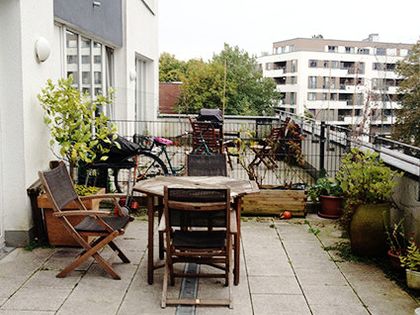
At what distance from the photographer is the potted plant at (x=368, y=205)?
4.65 m

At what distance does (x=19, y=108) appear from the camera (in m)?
4.68

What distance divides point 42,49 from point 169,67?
27.5 m

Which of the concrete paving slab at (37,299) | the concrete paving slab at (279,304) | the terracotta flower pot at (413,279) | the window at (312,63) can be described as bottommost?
the concrete paving slab at (279,304)

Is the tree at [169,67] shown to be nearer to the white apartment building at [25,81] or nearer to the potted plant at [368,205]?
the white apartment building at [25,81]

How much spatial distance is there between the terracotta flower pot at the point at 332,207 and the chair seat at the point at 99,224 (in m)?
2.84

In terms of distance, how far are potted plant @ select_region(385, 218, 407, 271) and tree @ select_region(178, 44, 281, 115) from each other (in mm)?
10407

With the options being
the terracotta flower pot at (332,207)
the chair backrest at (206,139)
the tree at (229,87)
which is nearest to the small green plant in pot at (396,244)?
the terracotta flower pot at (332,207)

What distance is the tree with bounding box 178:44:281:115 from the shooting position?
18688 mm

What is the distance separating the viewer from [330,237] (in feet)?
18.0

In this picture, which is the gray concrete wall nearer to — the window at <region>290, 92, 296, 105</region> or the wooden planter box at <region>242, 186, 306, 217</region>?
the wooden planter box at <region>242, 186, 306, 217</region>

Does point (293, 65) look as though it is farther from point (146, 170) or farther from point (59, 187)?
point (59, 187)

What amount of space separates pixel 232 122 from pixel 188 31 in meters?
15.7

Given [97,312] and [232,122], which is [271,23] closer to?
[232,122]

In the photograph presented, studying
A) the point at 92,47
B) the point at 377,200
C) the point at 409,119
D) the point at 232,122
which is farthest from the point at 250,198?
the point at 409,119
